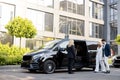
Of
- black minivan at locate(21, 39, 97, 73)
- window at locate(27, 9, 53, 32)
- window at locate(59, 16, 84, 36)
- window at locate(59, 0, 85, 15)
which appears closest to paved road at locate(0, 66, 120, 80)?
black minivan at locate(21, 39, 97, 73)

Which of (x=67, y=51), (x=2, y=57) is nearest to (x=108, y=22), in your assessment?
(x=2, y=57)

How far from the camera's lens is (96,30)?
50875 millimetres

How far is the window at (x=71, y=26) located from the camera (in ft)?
141

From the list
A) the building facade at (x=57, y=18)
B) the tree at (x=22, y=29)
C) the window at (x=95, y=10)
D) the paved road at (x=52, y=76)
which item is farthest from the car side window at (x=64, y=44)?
the window at (x=95, y=10)

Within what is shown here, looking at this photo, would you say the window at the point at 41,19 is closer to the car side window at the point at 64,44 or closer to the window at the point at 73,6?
the window at the point at 73,6

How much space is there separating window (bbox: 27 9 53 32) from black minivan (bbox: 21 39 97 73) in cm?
2086

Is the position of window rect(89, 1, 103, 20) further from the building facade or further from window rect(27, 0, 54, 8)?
window rect(27, 0, 54, 8)

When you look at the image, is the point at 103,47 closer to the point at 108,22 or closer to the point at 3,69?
the point at 3,69

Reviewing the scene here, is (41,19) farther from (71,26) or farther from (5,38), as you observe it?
(71,26)

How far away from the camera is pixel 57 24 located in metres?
41.9

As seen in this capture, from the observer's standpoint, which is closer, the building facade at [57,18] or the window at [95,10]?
the building facade at [57,18]

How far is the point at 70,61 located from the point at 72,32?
2849 centimetres

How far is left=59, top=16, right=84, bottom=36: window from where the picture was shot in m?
43.1

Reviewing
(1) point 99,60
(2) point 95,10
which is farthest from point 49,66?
(2) point 95,10
